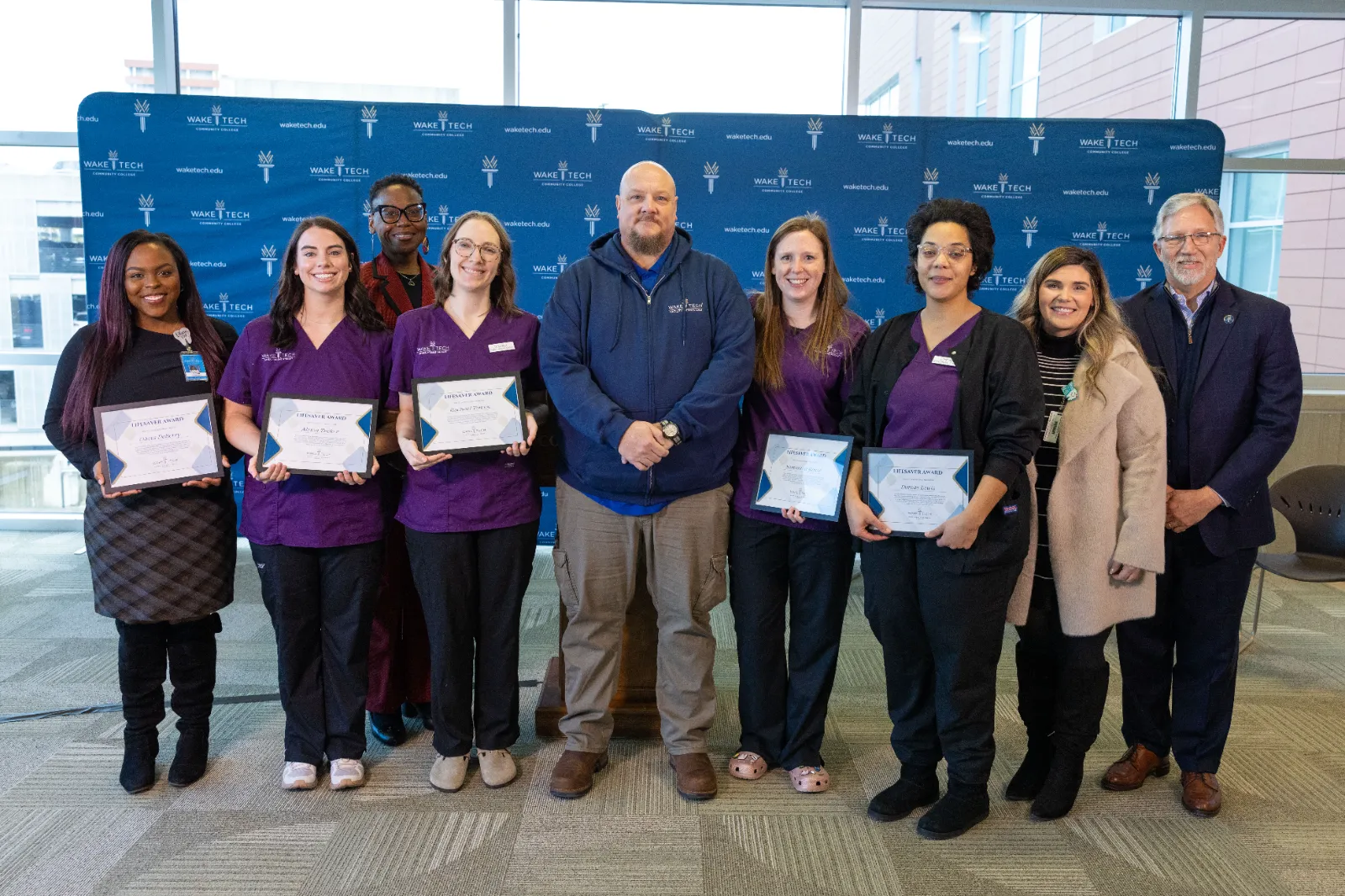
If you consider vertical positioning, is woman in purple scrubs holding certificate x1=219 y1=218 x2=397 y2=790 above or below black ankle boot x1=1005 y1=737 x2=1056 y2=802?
above

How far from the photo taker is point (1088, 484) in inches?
94.8

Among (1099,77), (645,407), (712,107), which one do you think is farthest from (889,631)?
(1099,77)

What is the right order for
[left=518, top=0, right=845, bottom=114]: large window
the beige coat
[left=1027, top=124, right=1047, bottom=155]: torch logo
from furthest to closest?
[left=518, top=0, right=845, bottom=114]: large window < [left=1027, top=124, right=1047, bottom=155]: torch logo < the beige coat

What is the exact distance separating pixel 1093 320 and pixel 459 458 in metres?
1.78

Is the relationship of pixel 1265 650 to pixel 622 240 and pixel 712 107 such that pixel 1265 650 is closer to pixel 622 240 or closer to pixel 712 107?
pixel 622 240

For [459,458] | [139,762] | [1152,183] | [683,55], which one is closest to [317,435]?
[459,458]

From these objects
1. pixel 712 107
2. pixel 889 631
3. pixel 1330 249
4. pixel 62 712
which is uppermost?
pixel 712 107

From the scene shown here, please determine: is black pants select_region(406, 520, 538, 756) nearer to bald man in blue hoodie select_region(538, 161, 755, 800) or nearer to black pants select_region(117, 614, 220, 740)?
bald man in blue hoodie select_region(538, 161, 755, 800)

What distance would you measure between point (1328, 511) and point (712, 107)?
3.84m

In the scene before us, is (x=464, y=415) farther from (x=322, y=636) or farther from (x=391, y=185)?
(x=391, y=185)

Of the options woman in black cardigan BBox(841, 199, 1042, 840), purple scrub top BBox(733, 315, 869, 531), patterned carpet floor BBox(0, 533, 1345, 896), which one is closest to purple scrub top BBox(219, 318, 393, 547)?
patterned carpet floor BBox(0, 533, 1345, 896)

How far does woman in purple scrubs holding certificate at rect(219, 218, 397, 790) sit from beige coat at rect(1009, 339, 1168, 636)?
185 cm

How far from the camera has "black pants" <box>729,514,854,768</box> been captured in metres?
2.60

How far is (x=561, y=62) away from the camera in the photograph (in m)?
5.57
